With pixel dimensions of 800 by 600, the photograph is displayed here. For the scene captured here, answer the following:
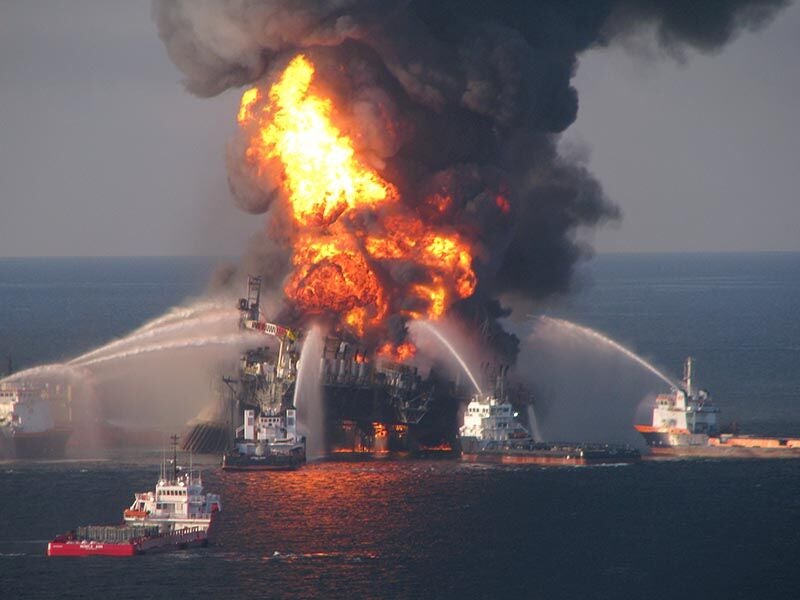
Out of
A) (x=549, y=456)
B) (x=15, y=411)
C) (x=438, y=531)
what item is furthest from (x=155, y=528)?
→ (x=549, y=456)

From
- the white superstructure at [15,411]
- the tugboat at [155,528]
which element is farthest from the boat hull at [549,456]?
the tugboat at [155,528]

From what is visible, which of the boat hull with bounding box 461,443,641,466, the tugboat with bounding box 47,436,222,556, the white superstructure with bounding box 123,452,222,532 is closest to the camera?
the tugboat with bounding box 47,436,222,556

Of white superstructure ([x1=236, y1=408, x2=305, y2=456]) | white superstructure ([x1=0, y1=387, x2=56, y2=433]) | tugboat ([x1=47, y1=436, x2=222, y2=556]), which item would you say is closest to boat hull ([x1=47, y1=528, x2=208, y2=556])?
tugboat ([x1=47, y1=436, x2=222, y2=556])

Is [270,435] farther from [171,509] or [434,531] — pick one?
[171,509]

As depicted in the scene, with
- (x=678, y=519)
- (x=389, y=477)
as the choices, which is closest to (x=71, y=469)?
(x=389, y=477)

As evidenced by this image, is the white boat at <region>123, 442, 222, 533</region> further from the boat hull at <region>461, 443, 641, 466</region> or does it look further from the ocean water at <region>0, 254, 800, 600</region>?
the boat hull at <region>461, 443, 641, 466</region>

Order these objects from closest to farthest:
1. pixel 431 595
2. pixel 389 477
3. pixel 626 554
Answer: pixel 431 595 < pixel 626 554 < pixel 389 477

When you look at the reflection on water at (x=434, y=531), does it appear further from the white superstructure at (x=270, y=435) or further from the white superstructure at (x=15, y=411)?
the white superstructure at (x=15, y=411)

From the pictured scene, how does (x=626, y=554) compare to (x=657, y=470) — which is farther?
(x=657, y=470)

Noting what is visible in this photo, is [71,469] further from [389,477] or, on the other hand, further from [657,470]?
[657,470]
